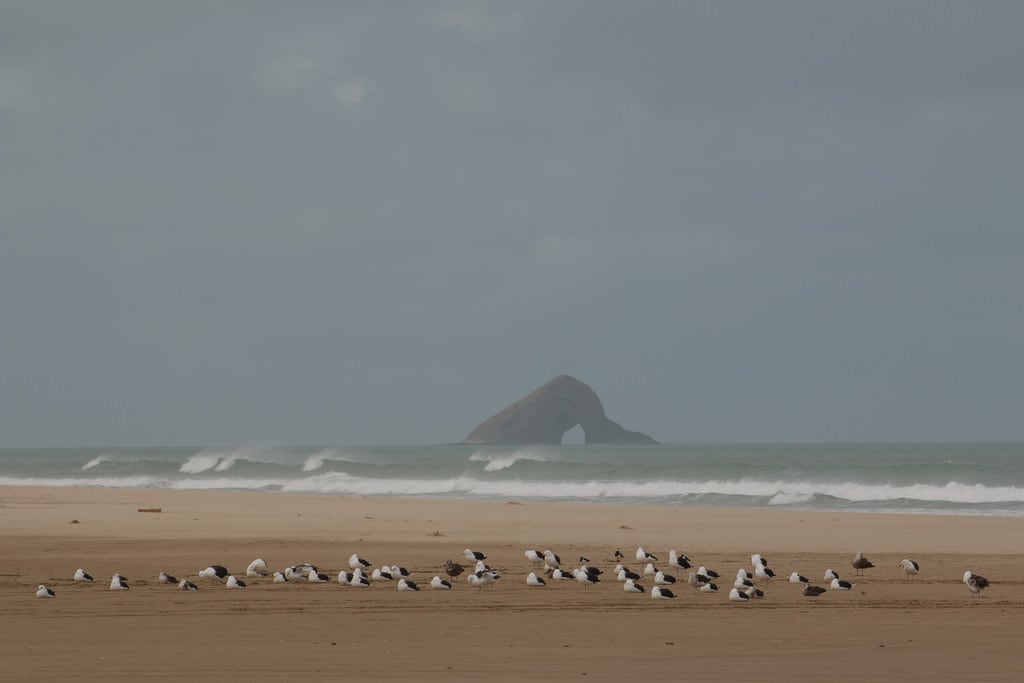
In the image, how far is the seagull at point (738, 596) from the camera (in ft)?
43.2

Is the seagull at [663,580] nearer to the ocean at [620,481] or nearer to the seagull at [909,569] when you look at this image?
the seagull at [909,569]

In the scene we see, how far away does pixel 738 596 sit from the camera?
43.2 feet

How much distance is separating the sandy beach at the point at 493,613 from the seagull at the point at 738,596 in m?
0.12

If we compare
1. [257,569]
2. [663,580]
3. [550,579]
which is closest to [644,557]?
[550,579]

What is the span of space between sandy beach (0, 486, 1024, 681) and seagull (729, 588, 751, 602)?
0.12 m

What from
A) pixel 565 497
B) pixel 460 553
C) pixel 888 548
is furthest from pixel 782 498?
pixel 460 553

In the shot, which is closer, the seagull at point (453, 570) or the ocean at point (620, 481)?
the seagull at point (453, 570)

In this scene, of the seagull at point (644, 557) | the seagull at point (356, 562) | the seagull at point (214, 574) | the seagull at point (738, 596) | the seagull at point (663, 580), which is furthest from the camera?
the seagull at point (644, 557)

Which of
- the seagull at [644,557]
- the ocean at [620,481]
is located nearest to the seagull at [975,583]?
the seagull at [644,557]

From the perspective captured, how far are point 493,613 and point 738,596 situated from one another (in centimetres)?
269

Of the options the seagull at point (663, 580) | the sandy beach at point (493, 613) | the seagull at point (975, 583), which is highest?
the seagull at point (975, 583)

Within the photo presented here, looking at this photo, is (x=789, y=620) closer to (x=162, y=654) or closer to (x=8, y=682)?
(x=162, y=654)

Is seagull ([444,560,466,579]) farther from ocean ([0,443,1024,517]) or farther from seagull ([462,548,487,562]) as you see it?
ocean ([0,443,1024,517])

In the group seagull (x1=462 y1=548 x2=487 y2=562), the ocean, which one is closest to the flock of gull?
seagull (x1=462 y1=548 x2=487 y2=562)
